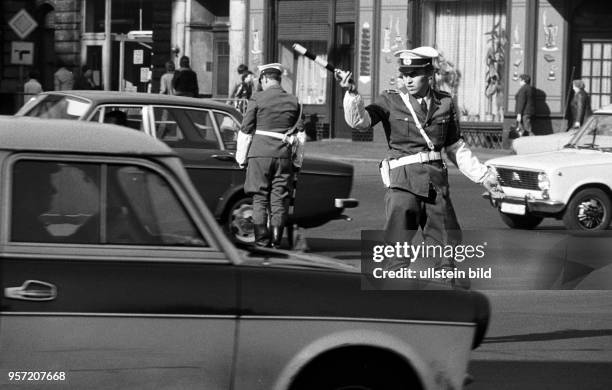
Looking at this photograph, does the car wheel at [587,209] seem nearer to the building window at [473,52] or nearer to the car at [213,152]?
the car at [213,152]

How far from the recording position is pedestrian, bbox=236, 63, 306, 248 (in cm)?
1226

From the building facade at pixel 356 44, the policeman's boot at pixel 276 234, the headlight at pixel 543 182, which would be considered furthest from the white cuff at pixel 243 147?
the building facade at pixel 356 44

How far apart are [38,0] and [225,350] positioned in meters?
39.2

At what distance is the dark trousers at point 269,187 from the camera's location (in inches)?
483

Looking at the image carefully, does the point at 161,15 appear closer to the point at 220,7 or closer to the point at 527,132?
the point at 220,7

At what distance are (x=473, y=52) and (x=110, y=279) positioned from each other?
2717cm

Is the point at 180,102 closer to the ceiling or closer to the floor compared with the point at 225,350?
closer to the ceiling

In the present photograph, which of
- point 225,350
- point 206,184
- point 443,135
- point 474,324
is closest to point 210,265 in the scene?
point 225,350

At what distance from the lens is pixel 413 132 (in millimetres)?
8172

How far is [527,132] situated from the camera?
29.6 meters

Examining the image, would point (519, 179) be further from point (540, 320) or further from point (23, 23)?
point (23, 23)

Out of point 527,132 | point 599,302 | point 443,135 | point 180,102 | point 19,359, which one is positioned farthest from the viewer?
point 527,132

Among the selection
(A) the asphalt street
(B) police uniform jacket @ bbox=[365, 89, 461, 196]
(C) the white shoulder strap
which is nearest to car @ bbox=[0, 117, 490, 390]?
(A) the asphalt street

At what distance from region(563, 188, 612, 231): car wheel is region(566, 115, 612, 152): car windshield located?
2.23 feet
